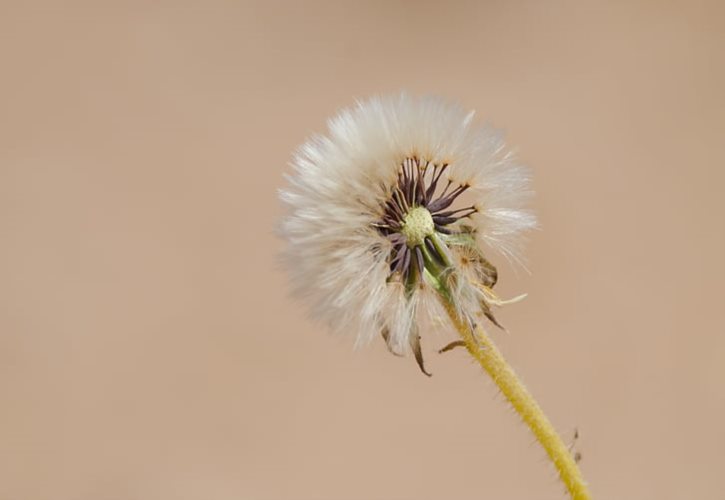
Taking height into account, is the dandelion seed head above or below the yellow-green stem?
above

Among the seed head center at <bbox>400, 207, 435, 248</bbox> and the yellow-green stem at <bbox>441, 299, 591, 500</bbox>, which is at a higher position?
the seed head center at <bbox>400, 207, 435, 248</bbox>

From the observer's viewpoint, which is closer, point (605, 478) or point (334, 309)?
point (334, 309)

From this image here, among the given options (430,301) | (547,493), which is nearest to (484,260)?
(430,301)

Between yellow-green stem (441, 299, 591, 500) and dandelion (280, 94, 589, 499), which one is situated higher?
dandelion (280, 94, 589, 499)

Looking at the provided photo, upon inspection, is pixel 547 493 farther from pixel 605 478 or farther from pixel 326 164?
pixel 326 164

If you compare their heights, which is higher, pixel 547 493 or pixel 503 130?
pixel 503 130
